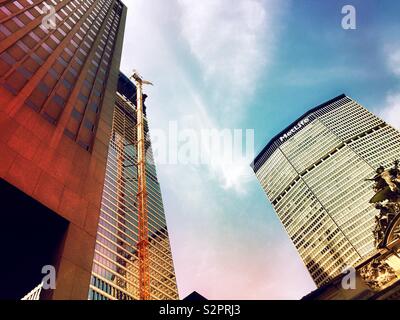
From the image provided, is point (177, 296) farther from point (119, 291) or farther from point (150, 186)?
point (150, 186)

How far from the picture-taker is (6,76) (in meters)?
23.4

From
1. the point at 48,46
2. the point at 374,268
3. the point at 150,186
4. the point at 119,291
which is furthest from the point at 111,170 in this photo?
the point at 374,268

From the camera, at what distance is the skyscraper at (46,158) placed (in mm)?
18234

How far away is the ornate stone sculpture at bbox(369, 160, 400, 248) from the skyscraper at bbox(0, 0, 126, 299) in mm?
17730

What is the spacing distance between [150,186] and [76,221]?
108 meters

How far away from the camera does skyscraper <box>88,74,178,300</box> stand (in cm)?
7844

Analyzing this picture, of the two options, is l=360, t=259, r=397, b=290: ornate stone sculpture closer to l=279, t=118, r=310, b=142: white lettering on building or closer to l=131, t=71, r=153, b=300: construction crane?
l=131, t=71, r=153, b=300: construction crane

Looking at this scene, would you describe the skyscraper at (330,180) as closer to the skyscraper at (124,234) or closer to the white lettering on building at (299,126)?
the white lettering on building at (299,126)

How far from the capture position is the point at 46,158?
20609mm

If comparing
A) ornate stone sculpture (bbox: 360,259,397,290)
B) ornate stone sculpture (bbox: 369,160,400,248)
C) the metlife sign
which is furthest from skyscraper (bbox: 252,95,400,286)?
ornate stone sculpture (bbox: 360,259,397,290)

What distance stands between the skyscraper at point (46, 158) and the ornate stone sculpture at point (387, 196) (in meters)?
17.7

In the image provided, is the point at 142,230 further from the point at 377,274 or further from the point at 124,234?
the point at 377,274

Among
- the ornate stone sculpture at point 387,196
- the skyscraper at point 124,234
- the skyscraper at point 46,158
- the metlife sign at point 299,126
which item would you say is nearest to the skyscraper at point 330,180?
the metlife sign at point 299,126
